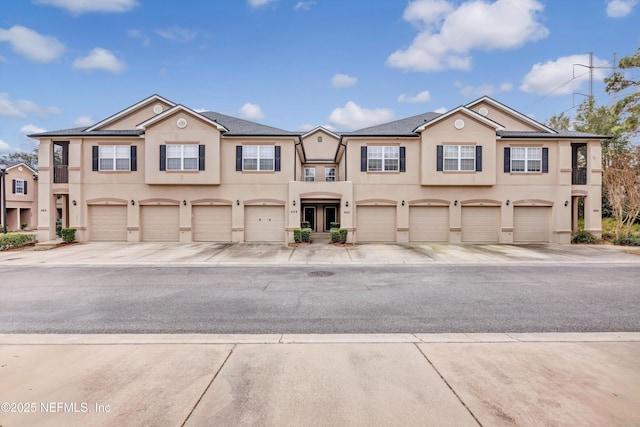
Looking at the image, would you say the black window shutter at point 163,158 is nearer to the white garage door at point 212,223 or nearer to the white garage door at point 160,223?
the white garage door at point 160,223

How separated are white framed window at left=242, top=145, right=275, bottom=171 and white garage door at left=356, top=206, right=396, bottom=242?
640cm

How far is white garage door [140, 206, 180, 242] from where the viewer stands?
62.2 feet

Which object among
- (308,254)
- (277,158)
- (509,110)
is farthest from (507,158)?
(277,158)

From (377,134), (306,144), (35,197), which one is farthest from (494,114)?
(35,197)

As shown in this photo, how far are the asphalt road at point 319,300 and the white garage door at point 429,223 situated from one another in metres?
7.73

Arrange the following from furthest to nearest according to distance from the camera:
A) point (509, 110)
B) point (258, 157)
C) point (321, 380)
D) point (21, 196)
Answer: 1. point (21, 196)
2. point (509, 110)
3. point (258, 157)
4. point (321, 380)

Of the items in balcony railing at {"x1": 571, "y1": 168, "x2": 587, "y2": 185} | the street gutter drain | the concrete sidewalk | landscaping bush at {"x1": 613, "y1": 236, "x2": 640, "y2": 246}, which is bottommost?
the street gutter drain

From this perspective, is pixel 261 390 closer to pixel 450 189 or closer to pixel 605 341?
pixel 605 341

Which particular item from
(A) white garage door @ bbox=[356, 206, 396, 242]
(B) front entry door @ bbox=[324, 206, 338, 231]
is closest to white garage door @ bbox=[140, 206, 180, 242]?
(A) white garage door @ bbox=[356, 206, 396, 242]

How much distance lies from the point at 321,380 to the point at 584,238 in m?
22.1

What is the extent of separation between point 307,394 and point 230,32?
85.6 feet

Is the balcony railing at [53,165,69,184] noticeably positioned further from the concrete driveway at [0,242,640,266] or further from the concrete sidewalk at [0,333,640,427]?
the concrete sidewalk at [0,333,640,427]

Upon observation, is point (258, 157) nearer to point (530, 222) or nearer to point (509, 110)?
point (509, 110)

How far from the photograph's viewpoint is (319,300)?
7.30 metres
